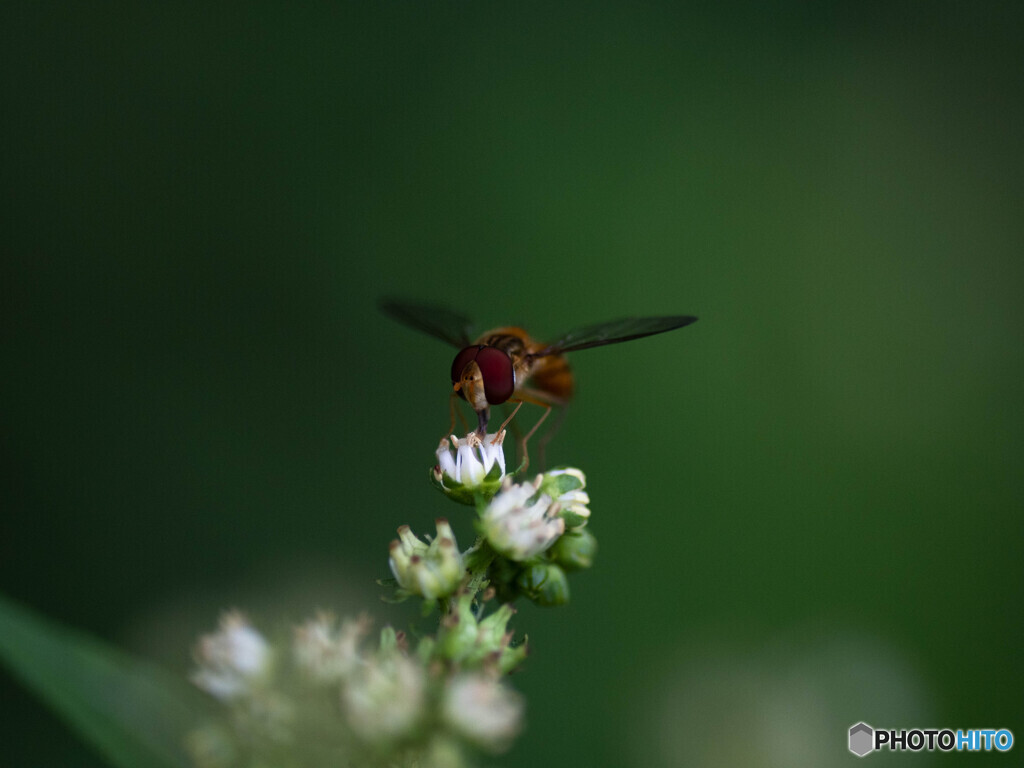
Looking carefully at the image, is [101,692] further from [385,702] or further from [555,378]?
[555,378]

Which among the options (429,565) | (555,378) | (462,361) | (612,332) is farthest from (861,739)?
(429,565)

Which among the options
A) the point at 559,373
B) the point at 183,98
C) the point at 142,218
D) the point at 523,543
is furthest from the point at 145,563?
the point at 523,543

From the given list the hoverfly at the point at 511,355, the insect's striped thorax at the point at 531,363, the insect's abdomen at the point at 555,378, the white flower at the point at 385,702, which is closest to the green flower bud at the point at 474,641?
the white flower at the point at 385,702

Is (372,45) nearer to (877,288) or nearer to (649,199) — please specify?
(649,199)

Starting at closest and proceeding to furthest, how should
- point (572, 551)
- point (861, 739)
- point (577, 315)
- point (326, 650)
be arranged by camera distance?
point (326, 650)
point (572, 551)
point (861, 739)
point (577, 315)

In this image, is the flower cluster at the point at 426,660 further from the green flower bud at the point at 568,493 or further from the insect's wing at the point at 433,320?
the insect's wing at the point at 433,320
